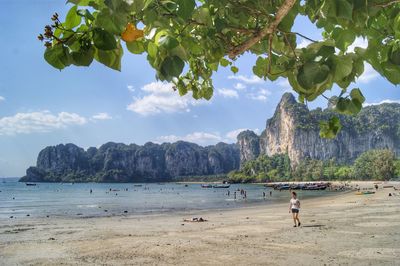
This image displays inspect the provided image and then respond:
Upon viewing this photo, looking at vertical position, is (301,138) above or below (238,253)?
above

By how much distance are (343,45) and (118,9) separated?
3.19 ft

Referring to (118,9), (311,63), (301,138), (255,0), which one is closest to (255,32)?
(255,0)

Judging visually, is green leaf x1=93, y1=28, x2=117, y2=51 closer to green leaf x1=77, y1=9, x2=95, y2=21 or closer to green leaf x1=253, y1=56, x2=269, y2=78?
green leaf x1=77, y1=9, x2=95, y2=21

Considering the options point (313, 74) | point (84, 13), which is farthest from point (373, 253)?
point (84, 13)

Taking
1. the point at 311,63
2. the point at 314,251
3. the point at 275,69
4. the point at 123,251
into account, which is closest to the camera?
the point at 311,63

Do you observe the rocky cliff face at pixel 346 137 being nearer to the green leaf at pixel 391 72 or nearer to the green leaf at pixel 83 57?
the green leaf at pixel 391 72

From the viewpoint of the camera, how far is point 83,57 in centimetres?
125

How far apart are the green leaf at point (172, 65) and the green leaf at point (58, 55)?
318 millimetres

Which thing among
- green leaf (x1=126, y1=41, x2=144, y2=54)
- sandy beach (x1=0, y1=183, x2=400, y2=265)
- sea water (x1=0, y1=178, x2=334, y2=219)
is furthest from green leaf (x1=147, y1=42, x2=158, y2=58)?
sea water (x1=0, y1=178, x2=334, y2=219)

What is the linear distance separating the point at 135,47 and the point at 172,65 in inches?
10.2

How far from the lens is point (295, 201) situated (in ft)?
61.5

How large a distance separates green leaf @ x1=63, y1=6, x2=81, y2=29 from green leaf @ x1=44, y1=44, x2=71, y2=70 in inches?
2.9

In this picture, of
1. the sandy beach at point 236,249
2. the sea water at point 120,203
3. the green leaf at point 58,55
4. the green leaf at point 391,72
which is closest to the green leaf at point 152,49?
the green leaf at point 58,55

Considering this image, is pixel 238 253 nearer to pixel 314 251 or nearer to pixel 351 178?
pixel 314 251
